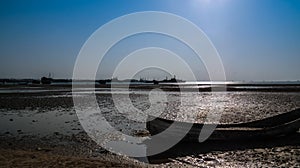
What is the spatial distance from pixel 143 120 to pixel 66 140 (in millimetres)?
6910

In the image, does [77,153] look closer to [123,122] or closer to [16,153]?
[16,153]

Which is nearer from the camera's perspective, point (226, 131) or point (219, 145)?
point (219, 145)

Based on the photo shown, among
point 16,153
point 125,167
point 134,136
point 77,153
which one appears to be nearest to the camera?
point 125,167

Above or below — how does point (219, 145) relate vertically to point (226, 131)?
below

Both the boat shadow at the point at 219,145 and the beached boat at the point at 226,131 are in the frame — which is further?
the beached boat at the point at 226,131

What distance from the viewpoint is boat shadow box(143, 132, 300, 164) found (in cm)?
964

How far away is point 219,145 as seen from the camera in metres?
10.7

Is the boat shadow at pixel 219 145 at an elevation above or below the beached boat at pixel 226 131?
below

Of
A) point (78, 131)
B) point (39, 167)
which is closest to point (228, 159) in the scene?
point (39, 167)

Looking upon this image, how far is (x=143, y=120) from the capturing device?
18.0 m

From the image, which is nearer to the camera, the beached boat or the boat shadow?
the boat shadow

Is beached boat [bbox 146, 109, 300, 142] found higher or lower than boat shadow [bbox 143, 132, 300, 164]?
higher

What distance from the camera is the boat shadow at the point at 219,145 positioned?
9.64 metres

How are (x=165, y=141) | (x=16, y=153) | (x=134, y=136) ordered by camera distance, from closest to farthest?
1. (x=16, y=153)
2. (x=165, y=141)
3. (x=134, y=136)
